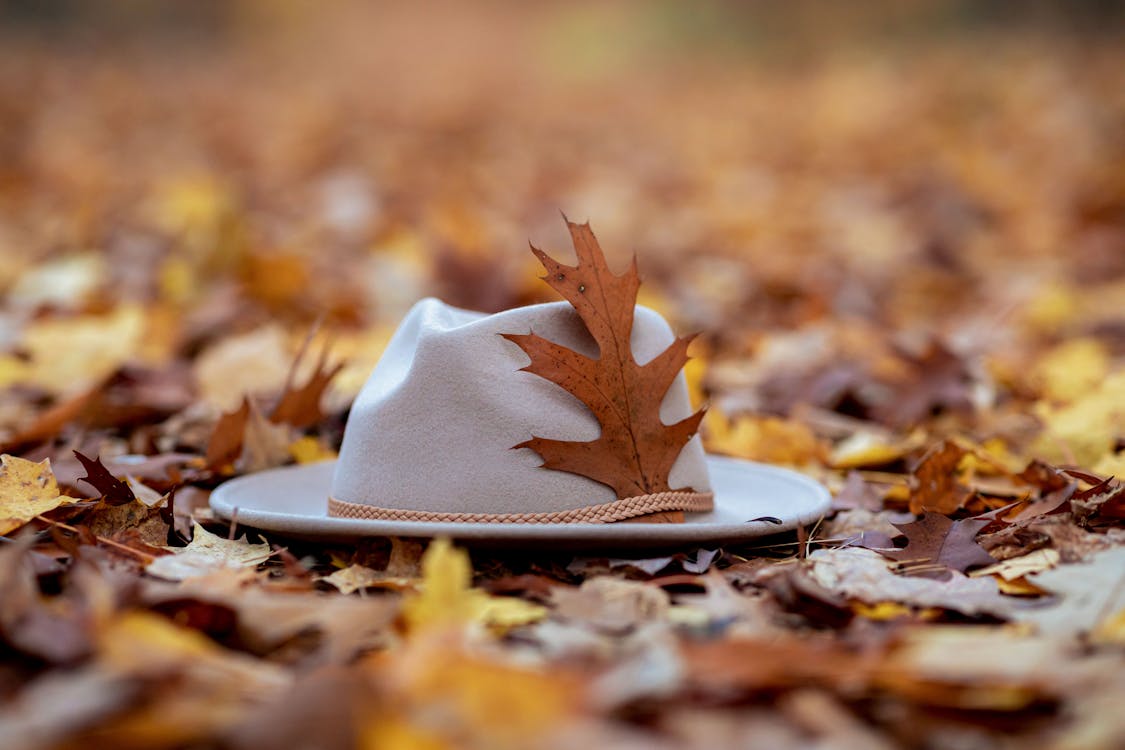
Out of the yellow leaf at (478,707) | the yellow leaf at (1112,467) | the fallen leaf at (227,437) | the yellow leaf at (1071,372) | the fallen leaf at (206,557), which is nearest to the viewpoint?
the yellow leaf at (478,707)

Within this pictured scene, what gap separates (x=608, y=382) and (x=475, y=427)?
18 centimetres

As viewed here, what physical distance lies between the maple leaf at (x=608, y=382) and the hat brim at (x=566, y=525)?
3.5 inches

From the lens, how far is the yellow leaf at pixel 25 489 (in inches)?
57.8

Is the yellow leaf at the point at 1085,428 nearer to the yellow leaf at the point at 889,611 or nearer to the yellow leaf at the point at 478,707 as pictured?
the yellow leaf at the point at 889,611

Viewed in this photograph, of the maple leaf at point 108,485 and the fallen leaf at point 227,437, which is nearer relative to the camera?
the maple leaf at point 108,485

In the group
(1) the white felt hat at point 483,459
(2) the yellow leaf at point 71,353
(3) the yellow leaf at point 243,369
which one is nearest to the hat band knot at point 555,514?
(1) the white felt hat at point 483,459

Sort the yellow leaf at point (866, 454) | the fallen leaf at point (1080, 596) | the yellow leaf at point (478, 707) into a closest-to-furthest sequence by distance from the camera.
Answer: the yellow leaf at point (478, 707) → the fallen leaf at point (1080, 596) → the yellow leaf at point (866, 454)

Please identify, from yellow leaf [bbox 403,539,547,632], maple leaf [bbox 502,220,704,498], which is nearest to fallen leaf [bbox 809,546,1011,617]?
maple leaf [bbox 502,220,704,498]

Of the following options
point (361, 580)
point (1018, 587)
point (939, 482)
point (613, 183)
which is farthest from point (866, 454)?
point (613, 183)

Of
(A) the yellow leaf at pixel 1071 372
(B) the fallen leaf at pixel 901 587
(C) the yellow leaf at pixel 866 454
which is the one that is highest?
(A) the yellow leaf at pixel 1071 372

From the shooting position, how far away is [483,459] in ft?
4.75

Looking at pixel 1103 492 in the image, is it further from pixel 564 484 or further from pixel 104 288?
pixel 104 288

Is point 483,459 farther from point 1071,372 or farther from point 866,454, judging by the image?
point 1071,372

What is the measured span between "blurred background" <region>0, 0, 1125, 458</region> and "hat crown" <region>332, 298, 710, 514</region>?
0.97 metres
